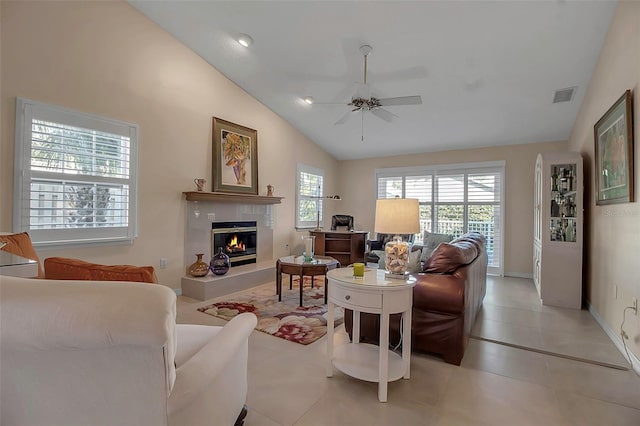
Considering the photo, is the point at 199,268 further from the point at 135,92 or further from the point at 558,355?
the point at 558,355

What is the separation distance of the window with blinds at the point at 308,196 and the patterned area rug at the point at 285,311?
2.24 meters

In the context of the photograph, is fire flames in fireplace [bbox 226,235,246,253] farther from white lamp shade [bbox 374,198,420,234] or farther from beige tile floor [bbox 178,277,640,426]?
white lamp shade [bbox 374,198,420,234]

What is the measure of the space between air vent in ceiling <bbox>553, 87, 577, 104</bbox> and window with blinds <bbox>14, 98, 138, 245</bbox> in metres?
5.59

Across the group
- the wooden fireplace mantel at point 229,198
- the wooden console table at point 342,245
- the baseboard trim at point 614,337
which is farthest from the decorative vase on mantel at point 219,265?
the baseboard trim at point 614,337

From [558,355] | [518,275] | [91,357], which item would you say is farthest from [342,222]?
[91,357]

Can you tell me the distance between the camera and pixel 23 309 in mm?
809

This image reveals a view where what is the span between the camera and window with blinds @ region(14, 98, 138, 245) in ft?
9.71

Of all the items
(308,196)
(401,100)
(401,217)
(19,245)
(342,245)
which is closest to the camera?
Answer: (401,217)

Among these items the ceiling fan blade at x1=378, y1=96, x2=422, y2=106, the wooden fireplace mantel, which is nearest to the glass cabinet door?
the ceiling fan blade at x1=378, y1=96, x2=422, y2=106

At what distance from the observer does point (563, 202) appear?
409cm

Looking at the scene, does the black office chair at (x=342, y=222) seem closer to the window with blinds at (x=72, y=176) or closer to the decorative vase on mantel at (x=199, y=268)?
the decorative vase on mantel at (x=199, y=268)

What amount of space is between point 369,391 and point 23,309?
1.92 m

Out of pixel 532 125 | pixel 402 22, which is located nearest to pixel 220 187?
pixel 402 22

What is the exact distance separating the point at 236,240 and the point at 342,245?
2.35 metres
